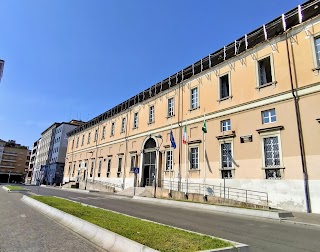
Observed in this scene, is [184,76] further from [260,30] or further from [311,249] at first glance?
[311,249]

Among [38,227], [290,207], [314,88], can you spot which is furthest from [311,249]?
[314,88]

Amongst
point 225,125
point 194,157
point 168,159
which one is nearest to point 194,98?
point 225,125

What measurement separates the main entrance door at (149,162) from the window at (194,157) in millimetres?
7008

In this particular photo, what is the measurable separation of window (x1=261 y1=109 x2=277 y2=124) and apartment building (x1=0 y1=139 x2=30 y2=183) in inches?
4522

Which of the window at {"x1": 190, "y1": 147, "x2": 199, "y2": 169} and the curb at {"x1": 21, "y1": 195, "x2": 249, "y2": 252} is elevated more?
the window at {"x1": 190, "y1": 147, "x2": 199, "y2": 169}

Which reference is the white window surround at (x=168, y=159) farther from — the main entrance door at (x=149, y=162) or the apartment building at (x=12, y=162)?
the apartment building at (x=12, y=162)

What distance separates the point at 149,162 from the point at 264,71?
17.0 metres

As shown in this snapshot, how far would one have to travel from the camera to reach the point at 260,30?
2088 centimetres

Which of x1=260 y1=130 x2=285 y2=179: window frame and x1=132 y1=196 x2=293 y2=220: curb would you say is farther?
x1=260 y1=130 x2=285 y2=179: window frame

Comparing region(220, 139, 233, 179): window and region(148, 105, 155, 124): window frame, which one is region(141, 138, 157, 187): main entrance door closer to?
region(148, 105, 155, 124): window frame

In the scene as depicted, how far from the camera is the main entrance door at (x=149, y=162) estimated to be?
30961 mm

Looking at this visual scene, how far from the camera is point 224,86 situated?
78.4ft

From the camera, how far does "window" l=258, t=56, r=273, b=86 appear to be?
20297mm

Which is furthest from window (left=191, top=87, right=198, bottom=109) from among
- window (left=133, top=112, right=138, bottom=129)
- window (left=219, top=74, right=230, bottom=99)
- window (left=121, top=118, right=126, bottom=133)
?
window (left=121, top=118, right=126, bottom=133)
